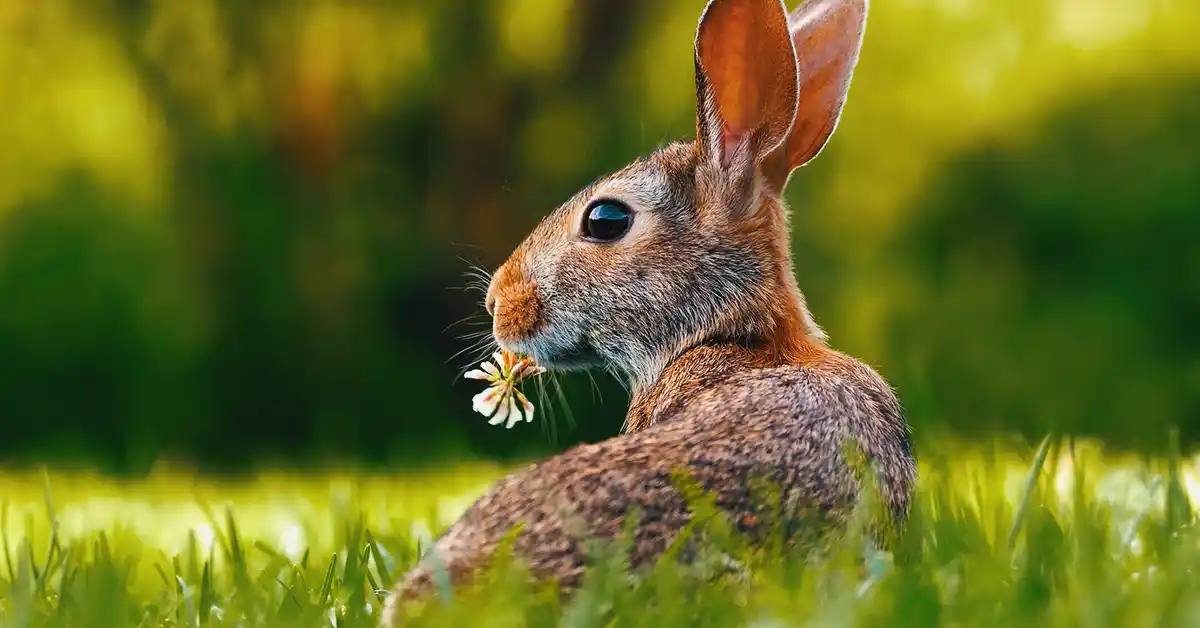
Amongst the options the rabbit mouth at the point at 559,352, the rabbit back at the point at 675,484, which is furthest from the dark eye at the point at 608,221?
the rabbit back at the point at 675,484

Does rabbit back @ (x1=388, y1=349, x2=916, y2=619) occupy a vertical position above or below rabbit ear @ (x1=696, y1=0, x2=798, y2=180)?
below

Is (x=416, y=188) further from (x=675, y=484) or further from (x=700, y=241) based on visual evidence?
(x=675, y=484)

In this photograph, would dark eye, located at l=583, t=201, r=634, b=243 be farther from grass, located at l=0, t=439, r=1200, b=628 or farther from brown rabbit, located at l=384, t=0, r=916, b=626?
grass, located at l=0, t=439, r=1200, b=628

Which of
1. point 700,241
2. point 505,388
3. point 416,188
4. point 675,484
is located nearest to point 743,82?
point 700,241

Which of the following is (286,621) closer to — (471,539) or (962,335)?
(471,539)

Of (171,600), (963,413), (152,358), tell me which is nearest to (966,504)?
(171,600)

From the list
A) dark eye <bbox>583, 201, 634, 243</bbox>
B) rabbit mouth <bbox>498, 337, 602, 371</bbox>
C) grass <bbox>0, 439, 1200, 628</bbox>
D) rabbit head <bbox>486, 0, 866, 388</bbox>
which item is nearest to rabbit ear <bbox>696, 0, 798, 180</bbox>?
rabbit head <bbox>486, 0, 866, 388</bbox>
